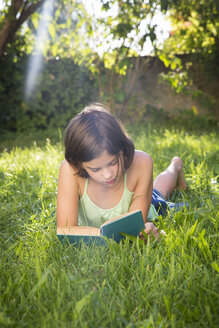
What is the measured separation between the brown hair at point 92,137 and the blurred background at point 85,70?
11.4 feet

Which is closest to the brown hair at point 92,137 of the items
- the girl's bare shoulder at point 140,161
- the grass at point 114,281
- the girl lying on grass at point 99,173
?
the girl lying on grass at point 99,173

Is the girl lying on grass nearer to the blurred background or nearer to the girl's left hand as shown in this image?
the girl's left hand

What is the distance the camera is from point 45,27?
21.0 feet

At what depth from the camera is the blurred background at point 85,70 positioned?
566cm

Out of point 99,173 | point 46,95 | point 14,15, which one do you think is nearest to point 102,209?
point 99,173

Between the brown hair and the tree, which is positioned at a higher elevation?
the tree

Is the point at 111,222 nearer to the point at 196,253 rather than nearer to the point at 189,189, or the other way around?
the point at 196,253

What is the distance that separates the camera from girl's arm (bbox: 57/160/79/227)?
1.94 m

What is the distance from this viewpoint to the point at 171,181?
2738mm

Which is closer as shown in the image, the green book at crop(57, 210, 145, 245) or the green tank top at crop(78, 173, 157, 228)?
the green book at crop(57, 210, 145, 245)

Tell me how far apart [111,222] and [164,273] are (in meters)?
0.35

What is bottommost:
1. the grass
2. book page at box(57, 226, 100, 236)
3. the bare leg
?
the grass

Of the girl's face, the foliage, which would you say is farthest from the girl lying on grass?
the foliage

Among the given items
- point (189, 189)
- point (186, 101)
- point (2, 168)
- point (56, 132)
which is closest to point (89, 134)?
point (189, 189)
